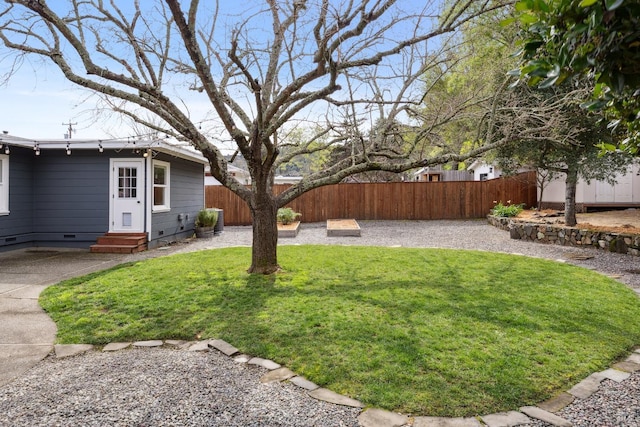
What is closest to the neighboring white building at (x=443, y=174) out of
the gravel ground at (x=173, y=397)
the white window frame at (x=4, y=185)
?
the white window frame at (x=4, y=185)

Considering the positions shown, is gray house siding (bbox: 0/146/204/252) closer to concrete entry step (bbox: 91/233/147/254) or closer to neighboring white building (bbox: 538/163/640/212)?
concrete entry step (bbox: 91/233/147/254)

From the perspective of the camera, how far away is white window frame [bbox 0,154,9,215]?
8.31 m

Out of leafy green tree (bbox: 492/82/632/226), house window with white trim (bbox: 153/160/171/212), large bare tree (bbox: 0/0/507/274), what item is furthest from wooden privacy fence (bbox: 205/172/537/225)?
large bare tree (bbox: 0/0/507/274)

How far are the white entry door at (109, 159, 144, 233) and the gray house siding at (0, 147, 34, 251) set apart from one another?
1936 mm

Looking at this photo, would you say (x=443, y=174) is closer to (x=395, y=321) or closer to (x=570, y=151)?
(x=570, y=151)

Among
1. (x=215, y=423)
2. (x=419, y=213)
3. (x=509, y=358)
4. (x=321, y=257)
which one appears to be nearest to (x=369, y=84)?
(x=321, y=257)

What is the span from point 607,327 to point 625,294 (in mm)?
1683

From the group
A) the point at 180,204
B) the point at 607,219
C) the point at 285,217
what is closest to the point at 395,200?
the point at 285,217

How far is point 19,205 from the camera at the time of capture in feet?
28.9

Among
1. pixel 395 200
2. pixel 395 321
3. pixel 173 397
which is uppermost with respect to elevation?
pixel 395 200

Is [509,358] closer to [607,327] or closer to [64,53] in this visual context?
[607,327]

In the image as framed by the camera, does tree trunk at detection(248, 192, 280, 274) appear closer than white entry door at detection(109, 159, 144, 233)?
Yes

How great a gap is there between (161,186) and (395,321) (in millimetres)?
8109

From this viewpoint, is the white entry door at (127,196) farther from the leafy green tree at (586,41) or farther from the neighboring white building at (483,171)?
the neighboring white building at (483,171)
